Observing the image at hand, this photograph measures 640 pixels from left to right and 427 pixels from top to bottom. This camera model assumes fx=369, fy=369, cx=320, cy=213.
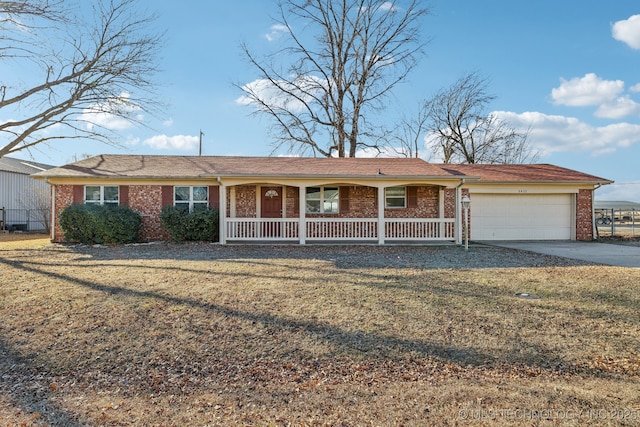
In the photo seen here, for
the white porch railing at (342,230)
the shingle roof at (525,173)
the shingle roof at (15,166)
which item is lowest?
the white porch railing at (342,230)

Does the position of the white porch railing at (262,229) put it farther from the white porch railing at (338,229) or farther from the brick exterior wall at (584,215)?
the brick exterior wall at (584,215)

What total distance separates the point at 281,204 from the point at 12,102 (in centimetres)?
1080

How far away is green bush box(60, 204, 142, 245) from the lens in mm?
13133

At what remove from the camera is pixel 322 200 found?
1518cm

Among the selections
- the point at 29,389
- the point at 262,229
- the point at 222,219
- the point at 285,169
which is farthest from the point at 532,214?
the point at 29,389

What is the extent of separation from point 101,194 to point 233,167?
17.0 feet

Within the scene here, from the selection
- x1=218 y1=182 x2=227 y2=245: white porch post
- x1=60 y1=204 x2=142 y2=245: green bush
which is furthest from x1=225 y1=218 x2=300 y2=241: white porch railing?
x1=60 y1=204 x2=142 y2=245: green bush

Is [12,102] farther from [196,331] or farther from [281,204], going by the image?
[196,331]

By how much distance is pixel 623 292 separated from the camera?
20.5 ft

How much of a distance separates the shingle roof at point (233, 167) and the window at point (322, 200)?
0.99 metres

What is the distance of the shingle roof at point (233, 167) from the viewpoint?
1364cm

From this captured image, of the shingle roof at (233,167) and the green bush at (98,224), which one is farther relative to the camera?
the shingle roof at (233,167)

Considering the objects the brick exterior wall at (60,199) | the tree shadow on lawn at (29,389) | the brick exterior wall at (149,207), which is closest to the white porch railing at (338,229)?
the brick exterior wall at (149,207)

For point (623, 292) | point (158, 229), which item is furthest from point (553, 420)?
point (158, 229)
